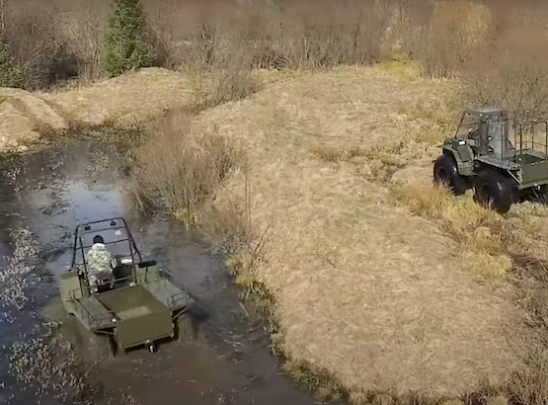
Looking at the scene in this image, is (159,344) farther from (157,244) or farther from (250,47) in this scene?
(250,47)

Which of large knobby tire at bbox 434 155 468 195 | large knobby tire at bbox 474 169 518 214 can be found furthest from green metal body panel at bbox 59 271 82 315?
large knobby tire at bbox 434 155 468 195

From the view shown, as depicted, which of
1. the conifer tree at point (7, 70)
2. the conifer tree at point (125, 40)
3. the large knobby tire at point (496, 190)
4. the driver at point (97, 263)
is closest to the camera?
the driver at point (97, 263)

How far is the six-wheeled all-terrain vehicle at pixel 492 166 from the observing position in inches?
650

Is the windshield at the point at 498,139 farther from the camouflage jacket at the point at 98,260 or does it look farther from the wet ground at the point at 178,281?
the camouflage jacket at the point at 98,260

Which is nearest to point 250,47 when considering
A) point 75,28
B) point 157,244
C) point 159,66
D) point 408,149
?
point 159,66

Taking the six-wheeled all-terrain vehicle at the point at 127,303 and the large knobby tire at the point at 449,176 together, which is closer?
the six-wheeled all-terrain vehicle at the point at 127,303

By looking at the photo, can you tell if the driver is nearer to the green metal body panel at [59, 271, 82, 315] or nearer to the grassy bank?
the green metal body panel at [59, 271, 82, 315]

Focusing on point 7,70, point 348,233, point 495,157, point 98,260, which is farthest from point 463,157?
point 7,70

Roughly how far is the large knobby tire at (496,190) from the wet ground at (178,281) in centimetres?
601

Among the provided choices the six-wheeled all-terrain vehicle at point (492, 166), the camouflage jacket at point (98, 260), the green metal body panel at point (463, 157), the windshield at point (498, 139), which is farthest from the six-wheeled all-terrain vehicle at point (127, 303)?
the windshield at point (498, 139)

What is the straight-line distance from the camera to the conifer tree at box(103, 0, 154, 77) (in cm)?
3275

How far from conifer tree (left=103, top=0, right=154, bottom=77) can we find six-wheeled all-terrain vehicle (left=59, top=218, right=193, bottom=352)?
2003 centimetres

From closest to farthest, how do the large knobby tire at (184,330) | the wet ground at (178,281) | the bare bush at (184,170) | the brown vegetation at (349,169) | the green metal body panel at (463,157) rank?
the wet ground at (178,281) → the brown vegetation at (349,169) → the large knobby tire at (184,330) → the green metal body panel at (463,157) → the bare bush at (184,170)

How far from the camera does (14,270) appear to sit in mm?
Answer: 16672
